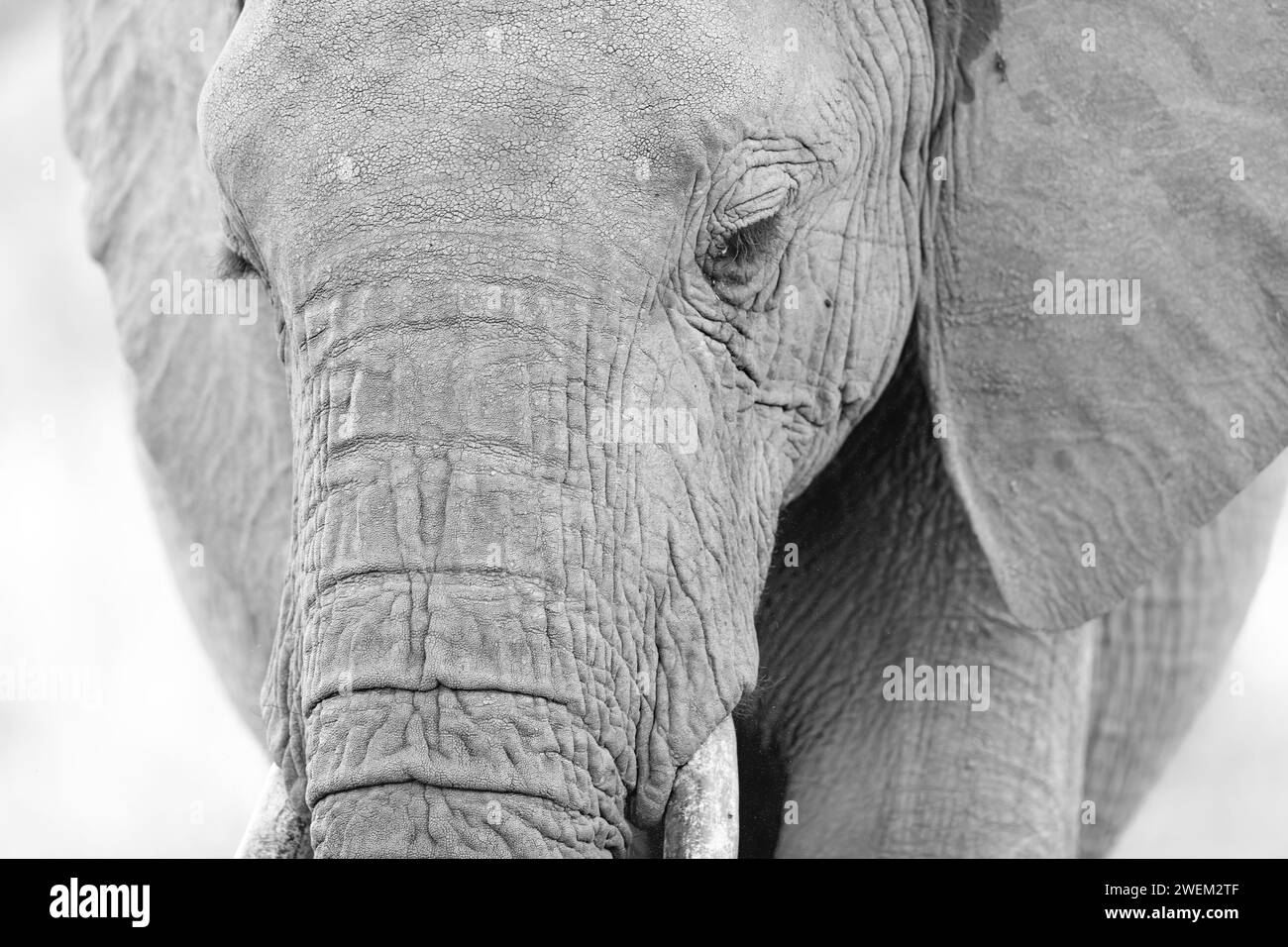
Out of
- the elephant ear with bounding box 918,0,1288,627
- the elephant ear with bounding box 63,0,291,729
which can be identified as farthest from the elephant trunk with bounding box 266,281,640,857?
the elephant ear with bounding box 63,0,291,729

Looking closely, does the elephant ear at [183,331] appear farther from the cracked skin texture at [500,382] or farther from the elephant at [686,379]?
the cracked skin texture at [500,382]

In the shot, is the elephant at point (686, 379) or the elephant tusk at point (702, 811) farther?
the elephant tusk at point (702, 811)

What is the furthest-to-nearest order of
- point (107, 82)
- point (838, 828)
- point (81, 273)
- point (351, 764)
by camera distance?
point (81, 273) < point (107, 82) < point (838, 828) < point (351, 764)

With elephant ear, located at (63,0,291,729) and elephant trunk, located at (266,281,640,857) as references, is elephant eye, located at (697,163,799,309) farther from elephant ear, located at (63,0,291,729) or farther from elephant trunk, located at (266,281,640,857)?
elephant ear, located at (63,0,291,729)

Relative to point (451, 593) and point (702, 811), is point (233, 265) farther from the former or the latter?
point (702, 811)

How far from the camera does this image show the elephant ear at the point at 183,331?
12.4 ft

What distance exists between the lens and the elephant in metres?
2.65

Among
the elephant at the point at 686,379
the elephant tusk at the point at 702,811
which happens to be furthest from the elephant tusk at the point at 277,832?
the elephant tusk at the point at 702,811

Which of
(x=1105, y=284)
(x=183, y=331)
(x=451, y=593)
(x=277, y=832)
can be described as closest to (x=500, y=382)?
(x=451, y=593)

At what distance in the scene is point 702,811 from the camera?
2879mm

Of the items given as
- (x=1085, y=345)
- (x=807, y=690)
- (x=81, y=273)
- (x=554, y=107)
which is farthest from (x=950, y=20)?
(x=81, y=273)
